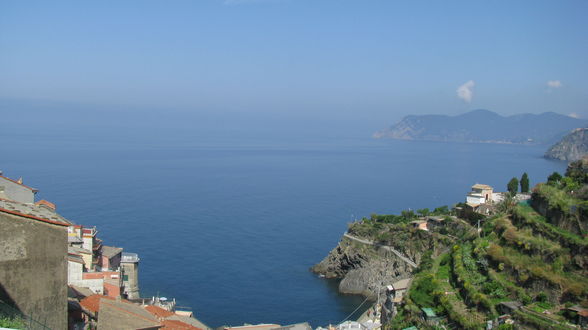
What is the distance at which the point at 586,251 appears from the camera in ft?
61.2

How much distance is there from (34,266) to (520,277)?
15291 mm

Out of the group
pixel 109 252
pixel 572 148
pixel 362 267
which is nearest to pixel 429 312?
pixel 109 252

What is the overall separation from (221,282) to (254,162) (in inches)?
3196

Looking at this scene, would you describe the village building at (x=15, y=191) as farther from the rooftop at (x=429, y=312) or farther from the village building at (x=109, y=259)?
the rooftop at (x=429, y=312)

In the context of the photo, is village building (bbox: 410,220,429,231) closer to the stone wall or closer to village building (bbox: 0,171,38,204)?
village building (bbox: 0,171,38,204)

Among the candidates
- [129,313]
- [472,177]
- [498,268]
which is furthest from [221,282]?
[472,177]

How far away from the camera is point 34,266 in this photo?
10.4 metres

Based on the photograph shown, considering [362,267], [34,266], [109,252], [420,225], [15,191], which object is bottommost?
[362,267]

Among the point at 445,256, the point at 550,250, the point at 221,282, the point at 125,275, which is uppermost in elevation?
the point at 550,250

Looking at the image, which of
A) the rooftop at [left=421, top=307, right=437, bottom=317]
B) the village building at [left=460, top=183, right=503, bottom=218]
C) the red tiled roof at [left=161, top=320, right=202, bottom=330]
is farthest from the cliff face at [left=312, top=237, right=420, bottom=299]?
the red tiled roof at [left=161, top=320, right=202, bottom=330]

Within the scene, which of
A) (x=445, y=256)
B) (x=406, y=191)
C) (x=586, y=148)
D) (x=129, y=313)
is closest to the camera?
(x=129, y=313)

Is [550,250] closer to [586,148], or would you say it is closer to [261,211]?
[261,211]

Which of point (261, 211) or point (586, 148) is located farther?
point (586, 148)

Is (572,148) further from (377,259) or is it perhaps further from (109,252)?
(109,252)
